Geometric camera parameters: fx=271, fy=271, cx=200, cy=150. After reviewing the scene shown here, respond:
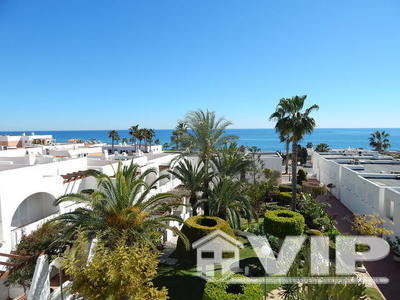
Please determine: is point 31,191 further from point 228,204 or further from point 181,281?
point 228,204

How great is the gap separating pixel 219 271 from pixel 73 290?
7.41 m

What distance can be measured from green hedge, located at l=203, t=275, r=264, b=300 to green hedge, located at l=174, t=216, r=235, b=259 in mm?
3895

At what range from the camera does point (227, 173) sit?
1895cm

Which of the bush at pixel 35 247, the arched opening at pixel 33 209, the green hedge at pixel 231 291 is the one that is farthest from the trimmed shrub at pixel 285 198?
the bush at pixel 35 247

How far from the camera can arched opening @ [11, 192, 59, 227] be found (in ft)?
47.5

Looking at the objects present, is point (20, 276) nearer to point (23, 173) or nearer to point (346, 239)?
point (23, 173)

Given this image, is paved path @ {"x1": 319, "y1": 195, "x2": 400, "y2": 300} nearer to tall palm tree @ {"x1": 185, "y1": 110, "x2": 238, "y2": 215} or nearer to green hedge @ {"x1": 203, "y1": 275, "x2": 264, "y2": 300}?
green hedge @ {"x1": 203, "y1": 275, "x2": 264, "y2": 300}

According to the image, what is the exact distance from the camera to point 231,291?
383 inches

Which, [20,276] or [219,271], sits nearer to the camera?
[20,276]

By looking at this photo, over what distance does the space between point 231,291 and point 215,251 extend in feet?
11.9

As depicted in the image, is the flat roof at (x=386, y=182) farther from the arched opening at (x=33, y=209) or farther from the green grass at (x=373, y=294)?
the arched opening at (x=33, y=209)

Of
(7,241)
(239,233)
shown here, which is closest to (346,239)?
(239,233)

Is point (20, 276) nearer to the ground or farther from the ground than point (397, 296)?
farther from the ground

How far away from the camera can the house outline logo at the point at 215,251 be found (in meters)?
13.3
